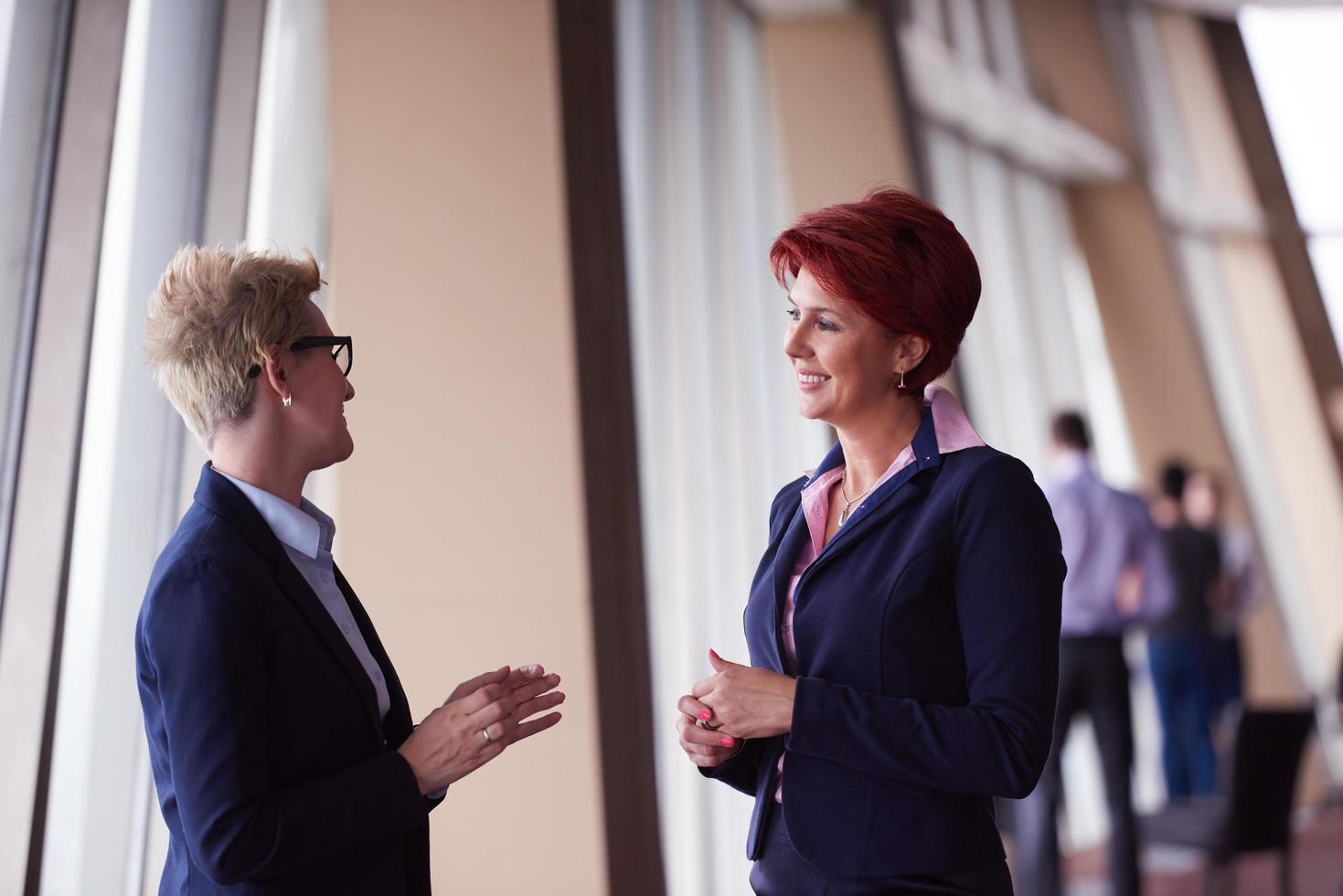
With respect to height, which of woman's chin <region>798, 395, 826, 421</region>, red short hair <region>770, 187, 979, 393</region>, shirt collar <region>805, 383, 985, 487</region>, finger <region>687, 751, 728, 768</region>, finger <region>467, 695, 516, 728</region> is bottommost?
finger <region>687, 751, 728, 768</region>

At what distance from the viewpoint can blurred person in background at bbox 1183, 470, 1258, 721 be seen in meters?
6.58

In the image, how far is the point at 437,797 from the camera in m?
1.60

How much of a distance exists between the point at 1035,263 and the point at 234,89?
5.49 meters

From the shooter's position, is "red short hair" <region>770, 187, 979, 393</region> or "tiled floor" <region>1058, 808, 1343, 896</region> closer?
"red short hair" <region>770, 187, 979, 393</region>

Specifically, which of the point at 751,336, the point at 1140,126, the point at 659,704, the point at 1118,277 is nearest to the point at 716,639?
the point at 659,704

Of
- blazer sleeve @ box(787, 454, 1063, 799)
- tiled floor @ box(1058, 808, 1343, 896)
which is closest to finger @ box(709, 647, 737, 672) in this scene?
blazer sleeve @ box(787, 454, 1063, 799)

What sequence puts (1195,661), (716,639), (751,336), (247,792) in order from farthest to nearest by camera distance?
(1195,661), (751,336), (716,639), (247,792)

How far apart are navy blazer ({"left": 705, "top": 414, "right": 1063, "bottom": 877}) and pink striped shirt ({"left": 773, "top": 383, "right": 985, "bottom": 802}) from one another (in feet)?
0.08

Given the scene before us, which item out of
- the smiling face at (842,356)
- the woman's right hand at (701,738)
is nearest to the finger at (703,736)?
the woman's right hand at (701,738)

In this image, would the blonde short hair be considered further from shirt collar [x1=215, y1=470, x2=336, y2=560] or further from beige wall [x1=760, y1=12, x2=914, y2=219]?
beige wall [x1=760, y1=12, x2=914, y2=219]

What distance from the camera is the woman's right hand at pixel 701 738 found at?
1.44 m

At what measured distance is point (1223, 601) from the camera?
22.7ft

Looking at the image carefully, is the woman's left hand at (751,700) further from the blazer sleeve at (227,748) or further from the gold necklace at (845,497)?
the blazer sleeve at (227,748)

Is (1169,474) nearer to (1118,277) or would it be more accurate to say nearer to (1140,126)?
(1118,277)
